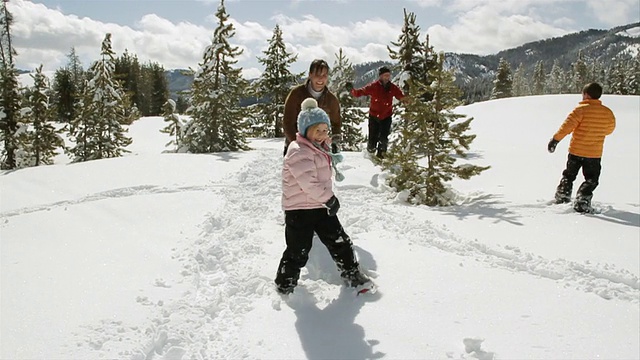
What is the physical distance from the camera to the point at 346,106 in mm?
22312

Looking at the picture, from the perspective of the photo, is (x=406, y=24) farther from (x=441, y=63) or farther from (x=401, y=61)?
(x=441, y=63)

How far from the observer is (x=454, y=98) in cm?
721

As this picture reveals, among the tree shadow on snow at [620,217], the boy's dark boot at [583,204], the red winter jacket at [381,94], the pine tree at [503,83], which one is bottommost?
the tree shadow on snow at [620,217]

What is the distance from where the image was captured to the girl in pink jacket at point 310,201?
3855 millimetres

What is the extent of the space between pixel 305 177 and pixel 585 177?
5959mm

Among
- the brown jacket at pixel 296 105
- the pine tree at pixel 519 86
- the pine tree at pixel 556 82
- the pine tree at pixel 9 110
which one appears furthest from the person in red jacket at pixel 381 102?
the pine tree at pixel 519 86

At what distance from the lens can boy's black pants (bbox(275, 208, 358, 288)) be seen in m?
4.06

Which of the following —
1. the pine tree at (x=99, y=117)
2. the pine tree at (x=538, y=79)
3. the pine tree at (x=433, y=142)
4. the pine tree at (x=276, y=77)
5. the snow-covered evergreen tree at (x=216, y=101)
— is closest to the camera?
the pine tree at (x=433, y=142)

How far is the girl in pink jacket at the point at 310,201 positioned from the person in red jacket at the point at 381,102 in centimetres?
581

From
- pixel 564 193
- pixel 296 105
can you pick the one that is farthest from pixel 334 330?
pixel 564 193

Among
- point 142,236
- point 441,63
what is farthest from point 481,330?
point 441,63

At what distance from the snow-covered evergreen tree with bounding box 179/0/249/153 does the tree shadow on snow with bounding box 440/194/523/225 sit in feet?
37.5

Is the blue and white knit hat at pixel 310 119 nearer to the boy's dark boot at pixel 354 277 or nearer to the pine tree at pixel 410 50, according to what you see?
the boy's dark boot at pixel 354 277

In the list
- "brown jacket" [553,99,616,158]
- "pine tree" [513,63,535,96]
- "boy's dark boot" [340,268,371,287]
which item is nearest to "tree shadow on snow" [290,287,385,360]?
"boy's dark boot" [340,268,371,287]
